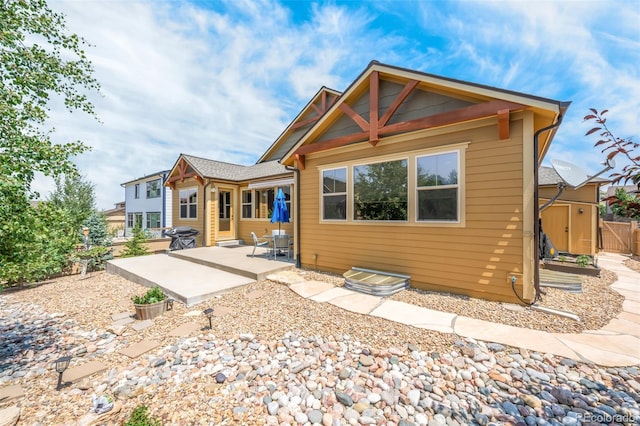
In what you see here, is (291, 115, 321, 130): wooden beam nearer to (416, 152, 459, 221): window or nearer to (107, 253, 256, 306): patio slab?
(107, 253, 256, 306): patio slab

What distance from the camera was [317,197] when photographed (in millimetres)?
7281

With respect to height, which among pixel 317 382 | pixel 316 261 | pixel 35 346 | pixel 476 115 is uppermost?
pixel 476 115

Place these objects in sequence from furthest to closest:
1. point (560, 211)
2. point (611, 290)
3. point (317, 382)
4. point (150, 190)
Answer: point (150, 190)
point (560, 211)
point (611, 290)
point (317, 382)

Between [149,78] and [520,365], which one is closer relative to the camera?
[520,365]

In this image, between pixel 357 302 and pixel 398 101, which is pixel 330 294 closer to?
pixel 357 302

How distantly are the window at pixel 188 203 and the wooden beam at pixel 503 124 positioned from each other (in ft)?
43.4

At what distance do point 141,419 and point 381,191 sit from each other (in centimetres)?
548

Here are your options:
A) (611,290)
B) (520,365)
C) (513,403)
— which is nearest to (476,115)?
(520,365)

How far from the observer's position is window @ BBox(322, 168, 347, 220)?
677 cm

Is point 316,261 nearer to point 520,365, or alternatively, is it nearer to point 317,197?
point 317,197

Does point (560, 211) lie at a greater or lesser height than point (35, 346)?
greater

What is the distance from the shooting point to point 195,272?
742 centimetres

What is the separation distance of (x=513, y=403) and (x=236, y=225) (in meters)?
12.5

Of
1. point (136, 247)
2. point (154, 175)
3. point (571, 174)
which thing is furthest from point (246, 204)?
point (154, 175)
